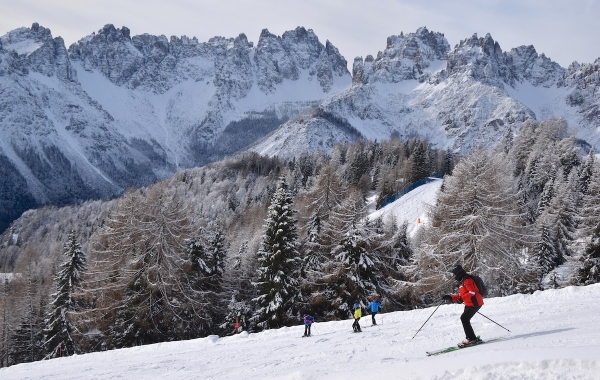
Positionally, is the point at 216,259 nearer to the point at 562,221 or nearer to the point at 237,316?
the point at 237,316

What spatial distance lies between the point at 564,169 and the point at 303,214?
4504 centimetres

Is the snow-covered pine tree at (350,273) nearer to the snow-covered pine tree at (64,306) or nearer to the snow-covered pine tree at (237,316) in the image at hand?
the snow-covered pine tree at (237,316)

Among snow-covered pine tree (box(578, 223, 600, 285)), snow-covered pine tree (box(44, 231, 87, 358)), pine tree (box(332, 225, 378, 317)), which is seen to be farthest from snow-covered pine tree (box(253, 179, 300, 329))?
snow-covered pine tree (box(578, 223, 600, 285))

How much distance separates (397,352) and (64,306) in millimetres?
26677

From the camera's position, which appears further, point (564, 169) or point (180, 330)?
point (564, 169)

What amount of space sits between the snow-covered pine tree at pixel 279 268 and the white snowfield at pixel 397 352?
932 centimetres

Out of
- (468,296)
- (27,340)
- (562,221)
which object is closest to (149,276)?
(468,296)

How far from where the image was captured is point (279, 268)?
27.2 metres

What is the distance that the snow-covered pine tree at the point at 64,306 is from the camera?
28766 millimetres

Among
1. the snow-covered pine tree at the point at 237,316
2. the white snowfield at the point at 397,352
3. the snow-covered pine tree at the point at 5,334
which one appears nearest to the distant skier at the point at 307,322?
the white snowfield at the point at 397,352

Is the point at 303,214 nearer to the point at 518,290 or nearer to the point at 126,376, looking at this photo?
the point at 518,290

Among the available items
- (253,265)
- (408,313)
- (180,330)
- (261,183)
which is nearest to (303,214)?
(253,265)

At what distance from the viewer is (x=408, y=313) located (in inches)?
661

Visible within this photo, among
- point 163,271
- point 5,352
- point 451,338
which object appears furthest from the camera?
point 5,352
